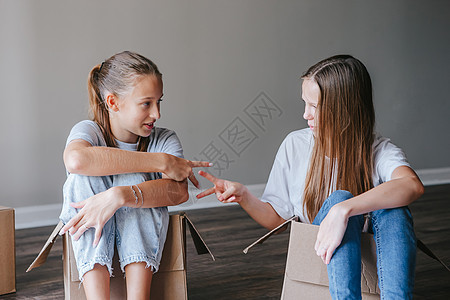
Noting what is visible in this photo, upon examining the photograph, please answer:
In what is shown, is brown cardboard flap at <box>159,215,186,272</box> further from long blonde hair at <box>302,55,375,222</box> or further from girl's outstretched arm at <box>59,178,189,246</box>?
long blonde hair at <box>302,55,375,222</box>

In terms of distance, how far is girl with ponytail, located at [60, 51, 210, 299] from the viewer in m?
1.39

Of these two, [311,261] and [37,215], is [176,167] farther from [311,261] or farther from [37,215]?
[37,215]

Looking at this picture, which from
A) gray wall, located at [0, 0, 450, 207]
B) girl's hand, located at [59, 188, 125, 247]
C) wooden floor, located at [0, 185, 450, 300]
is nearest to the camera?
girl's hand, located at [59, 188, 125, 247]

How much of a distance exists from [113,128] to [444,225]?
223 centimetres

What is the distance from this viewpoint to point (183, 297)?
4.96ft

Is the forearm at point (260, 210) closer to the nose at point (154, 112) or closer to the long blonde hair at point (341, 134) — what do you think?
the long blonde hair at point (341, 134)

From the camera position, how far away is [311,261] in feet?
4.52

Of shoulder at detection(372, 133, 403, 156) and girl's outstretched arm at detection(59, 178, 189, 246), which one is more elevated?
shoulder at detection(372, 133, 403, 156)

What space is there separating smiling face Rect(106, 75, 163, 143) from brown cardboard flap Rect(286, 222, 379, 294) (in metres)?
0.55

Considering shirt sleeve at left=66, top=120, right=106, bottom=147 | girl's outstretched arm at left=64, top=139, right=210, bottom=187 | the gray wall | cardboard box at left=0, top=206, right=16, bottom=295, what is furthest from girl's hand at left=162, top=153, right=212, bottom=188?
the gray wall

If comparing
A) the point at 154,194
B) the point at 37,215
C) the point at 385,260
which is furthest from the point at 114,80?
the point at 37,215

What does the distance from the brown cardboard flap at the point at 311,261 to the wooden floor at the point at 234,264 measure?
2.19 feet

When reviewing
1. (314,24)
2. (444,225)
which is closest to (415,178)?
(444,225)

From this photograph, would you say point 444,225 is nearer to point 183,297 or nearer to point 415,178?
point 415,178
